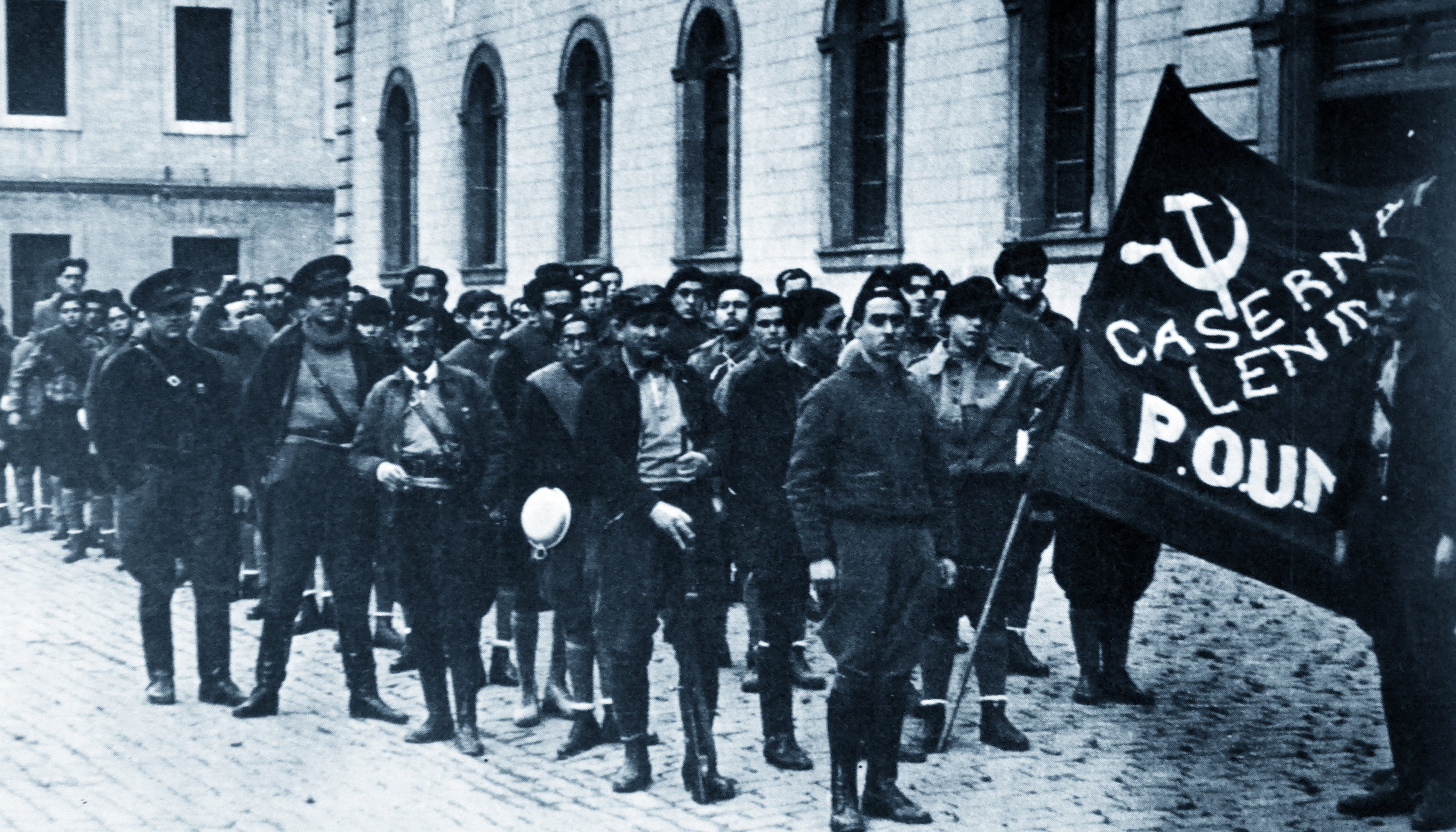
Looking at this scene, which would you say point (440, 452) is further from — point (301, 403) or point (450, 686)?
point (450, 686)

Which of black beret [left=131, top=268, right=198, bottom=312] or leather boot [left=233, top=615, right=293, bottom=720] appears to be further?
black beret [left=131, top=268, right=198, bottom=312]

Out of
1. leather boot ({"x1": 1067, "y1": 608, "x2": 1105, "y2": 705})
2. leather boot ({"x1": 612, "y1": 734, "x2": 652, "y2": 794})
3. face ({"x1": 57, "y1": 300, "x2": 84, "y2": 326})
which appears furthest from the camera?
face ({"x1": 57, "y1": 300, "x2": 84, "y2": 326})

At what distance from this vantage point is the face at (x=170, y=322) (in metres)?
9.81

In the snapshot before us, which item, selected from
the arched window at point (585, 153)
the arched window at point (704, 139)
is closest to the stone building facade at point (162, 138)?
the arched window at point (585, 153)

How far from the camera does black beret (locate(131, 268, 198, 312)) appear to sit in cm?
980

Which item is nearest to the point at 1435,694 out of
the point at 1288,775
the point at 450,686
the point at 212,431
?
the point at 1288,775

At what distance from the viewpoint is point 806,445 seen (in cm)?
715

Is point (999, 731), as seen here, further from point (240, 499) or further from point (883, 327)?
point (240, 499)

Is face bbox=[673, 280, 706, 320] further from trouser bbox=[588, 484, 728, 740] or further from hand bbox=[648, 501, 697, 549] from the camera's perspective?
hand bbox=[648, 501, 697, 549]

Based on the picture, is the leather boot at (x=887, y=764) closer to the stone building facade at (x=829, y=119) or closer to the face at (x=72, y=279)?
the stone building facade at (x=829, y=119)

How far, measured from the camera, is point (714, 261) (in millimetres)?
19984

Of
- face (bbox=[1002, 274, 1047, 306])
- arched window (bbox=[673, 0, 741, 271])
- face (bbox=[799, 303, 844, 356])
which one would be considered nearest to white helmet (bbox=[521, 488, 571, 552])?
face (bbox=[799, 303, 844, 356])

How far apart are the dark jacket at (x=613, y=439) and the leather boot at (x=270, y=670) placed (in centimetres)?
210

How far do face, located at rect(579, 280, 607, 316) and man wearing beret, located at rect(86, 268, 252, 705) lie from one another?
6.36 ft
